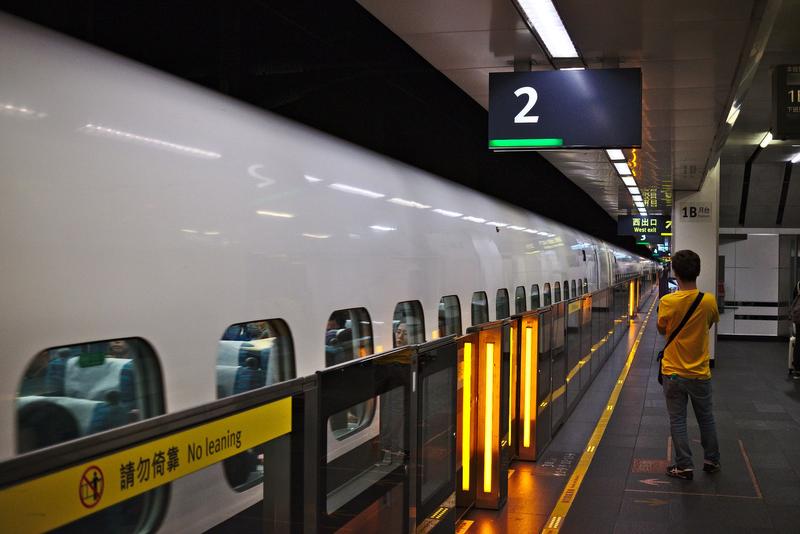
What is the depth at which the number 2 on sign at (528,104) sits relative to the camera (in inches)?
294

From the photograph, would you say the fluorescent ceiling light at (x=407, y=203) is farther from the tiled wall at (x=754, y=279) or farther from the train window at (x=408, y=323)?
the tiled wall at (x=754, y=279)

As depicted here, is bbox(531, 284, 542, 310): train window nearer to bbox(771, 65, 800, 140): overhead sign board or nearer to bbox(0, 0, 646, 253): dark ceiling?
bbox(0, 0, 646, 253): dark ceiling

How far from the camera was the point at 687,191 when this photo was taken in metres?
17.5

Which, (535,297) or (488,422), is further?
(535,297)

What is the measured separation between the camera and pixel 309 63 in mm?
6461

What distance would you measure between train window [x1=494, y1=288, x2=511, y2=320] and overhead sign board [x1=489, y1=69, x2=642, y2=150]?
3.15 metres

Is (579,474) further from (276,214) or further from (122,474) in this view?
(122,474)

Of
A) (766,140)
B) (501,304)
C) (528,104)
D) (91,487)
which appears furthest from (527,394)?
(766,140)

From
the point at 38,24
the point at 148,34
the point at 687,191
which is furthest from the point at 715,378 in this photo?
the point at 38,24

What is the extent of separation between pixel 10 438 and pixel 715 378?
43.1 ft

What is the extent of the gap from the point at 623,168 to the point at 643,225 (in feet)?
61.1

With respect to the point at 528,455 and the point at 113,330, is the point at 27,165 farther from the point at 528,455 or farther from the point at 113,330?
the point at 528,455

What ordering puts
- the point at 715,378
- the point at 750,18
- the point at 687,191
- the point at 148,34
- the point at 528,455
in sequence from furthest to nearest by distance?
the point at 687,191 → the point at 715,378 → the point at 528,455 → the point at 750,18 → the point at 148,34

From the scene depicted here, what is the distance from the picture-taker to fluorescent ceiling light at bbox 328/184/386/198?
562 centimetres
